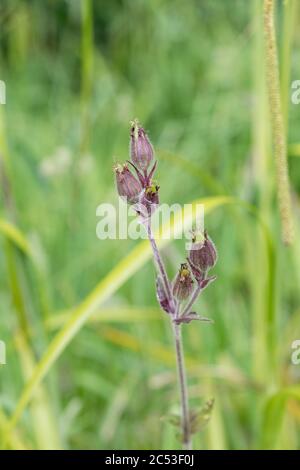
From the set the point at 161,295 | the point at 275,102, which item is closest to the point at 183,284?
the point at 161,295

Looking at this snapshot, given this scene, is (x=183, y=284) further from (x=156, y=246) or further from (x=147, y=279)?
(x=147, y=279)

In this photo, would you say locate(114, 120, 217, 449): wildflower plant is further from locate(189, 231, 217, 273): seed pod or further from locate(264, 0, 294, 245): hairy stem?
locate(264, 0, 294, 245): hairy stem

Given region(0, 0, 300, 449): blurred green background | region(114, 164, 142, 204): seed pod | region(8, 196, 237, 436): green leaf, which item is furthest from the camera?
→ region(0, 0, 300, 449): blurred green background

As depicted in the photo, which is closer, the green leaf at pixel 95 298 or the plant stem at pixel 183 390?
the plant stem at pixel 183 390

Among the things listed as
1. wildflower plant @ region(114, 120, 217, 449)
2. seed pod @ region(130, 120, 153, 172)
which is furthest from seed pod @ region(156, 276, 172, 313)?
seed pod @ region(130, 120, 153, 172)

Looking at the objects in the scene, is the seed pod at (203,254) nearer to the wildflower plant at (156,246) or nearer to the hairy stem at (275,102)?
the wildflower plant at (156,246)

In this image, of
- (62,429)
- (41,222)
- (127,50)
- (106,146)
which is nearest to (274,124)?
(62,429)

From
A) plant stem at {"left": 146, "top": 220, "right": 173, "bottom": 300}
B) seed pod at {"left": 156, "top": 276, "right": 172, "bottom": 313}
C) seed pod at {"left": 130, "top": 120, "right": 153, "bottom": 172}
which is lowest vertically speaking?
seed pod at {"left": 156, "top": 276, "right": 172, "bottom": 313}

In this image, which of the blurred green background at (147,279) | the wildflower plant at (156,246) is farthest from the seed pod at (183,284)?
the blurred green background at (147,279)
